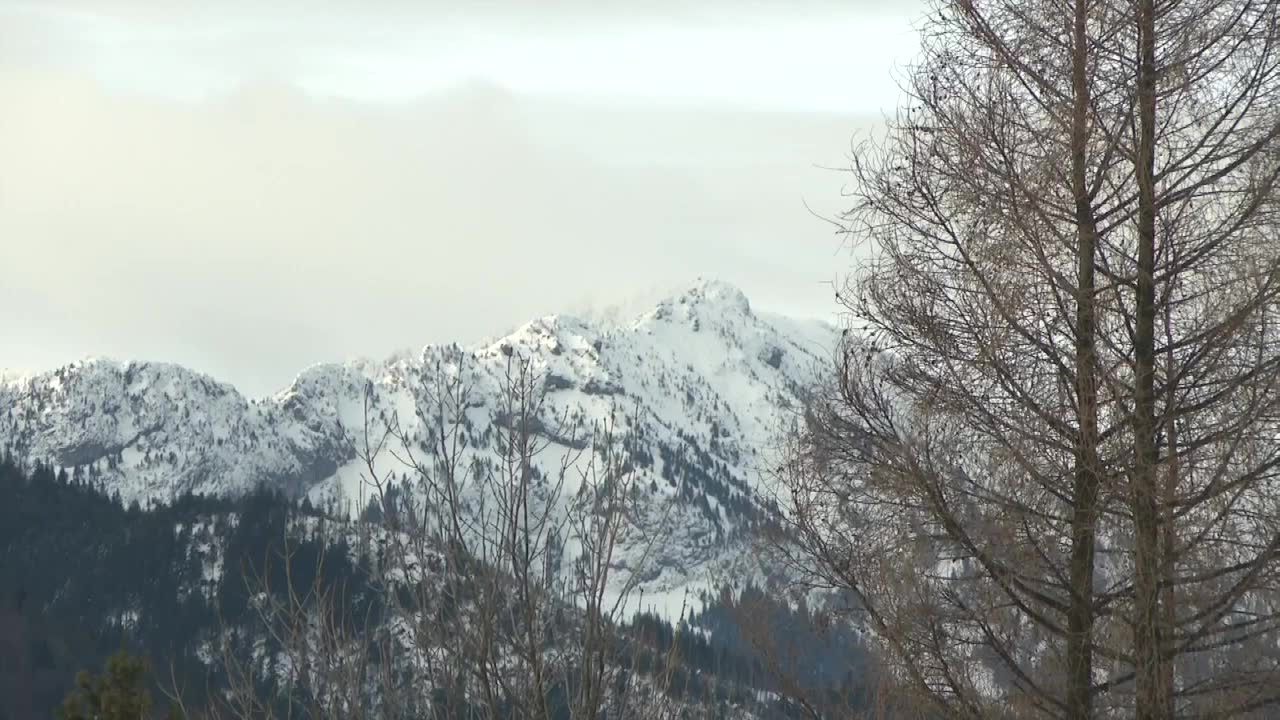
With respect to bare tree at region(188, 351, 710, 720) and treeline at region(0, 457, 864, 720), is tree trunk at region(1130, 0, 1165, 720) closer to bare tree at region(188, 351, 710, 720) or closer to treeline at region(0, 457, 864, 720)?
bare tree at region(188, 351, 710, 720)

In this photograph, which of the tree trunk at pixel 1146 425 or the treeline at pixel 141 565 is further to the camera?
the treeline at pixel 141 565

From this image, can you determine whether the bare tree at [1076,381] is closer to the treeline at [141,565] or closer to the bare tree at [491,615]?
the bare tree at [491,615]

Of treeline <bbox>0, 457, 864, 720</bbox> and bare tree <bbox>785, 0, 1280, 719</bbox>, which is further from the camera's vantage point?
treeline <bbox>0, 457, 864, 720</bbox>

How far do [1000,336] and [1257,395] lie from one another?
1.56m

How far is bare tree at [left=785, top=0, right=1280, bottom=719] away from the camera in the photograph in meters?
8.28

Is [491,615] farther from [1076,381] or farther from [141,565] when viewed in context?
[141,565]

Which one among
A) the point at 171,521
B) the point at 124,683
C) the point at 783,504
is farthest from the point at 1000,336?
the point at 171,521

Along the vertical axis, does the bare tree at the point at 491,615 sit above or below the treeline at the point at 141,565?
below

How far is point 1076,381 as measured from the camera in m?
8.68

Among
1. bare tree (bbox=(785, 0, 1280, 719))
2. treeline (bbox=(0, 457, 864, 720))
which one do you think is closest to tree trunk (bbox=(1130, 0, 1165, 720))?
bare tree (bbox=(785, 0, 1280, 719))

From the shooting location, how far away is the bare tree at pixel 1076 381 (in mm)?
8281

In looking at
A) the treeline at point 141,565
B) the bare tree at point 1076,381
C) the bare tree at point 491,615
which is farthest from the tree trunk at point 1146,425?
the treeline at point 141,565

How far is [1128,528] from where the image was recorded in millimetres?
8562

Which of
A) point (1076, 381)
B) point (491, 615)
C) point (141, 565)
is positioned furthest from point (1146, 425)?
point (141, 565)
